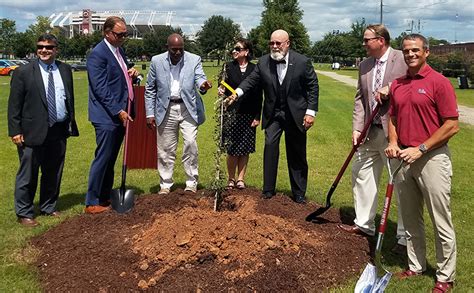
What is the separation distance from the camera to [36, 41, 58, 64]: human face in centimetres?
571

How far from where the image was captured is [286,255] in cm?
462

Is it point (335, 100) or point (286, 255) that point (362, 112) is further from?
point (335, 100)

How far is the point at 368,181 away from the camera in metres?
5.39

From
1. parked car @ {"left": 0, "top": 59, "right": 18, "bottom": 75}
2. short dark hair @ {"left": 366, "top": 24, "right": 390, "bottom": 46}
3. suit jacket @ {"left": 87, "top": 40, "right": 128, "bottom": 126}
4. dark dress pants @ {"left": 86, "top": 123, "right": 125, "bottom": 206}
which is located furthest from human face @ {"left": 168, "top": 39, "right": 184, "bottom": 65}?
parked car @ {"left": 0, "top": 59, "right": 18, "bottom": 75}

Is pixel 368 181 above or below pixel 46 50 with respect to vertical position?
below

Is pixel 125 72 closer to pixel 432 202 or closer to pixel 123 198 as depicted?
pixel 123 198

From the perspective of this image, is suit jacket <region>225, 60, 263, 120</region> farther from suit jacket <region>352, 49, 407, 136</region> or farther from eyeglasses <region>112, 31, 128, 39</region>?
suit jacket <region>352, 49, 407, 136</region>

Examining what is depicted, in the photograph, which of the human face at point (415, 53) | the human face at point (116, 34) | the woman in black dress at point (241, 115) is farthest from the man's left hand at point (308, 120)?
the human face at point (116, 34)

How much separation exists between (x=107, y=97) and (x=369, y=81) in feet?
10.2

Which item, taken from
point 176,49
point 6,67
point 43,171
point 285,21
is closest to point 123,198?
point 43,171

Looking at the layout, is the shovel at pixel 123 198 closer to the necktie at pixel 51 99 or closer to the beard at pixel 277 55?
the necktie at pixel 51 99

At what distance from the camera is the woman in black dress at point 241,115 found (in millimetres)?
6879

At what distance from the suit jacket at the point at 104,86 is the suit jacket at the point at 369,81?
9.53ft

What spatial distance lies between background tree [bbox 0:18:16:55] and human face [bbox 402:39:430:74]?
7133 cm
